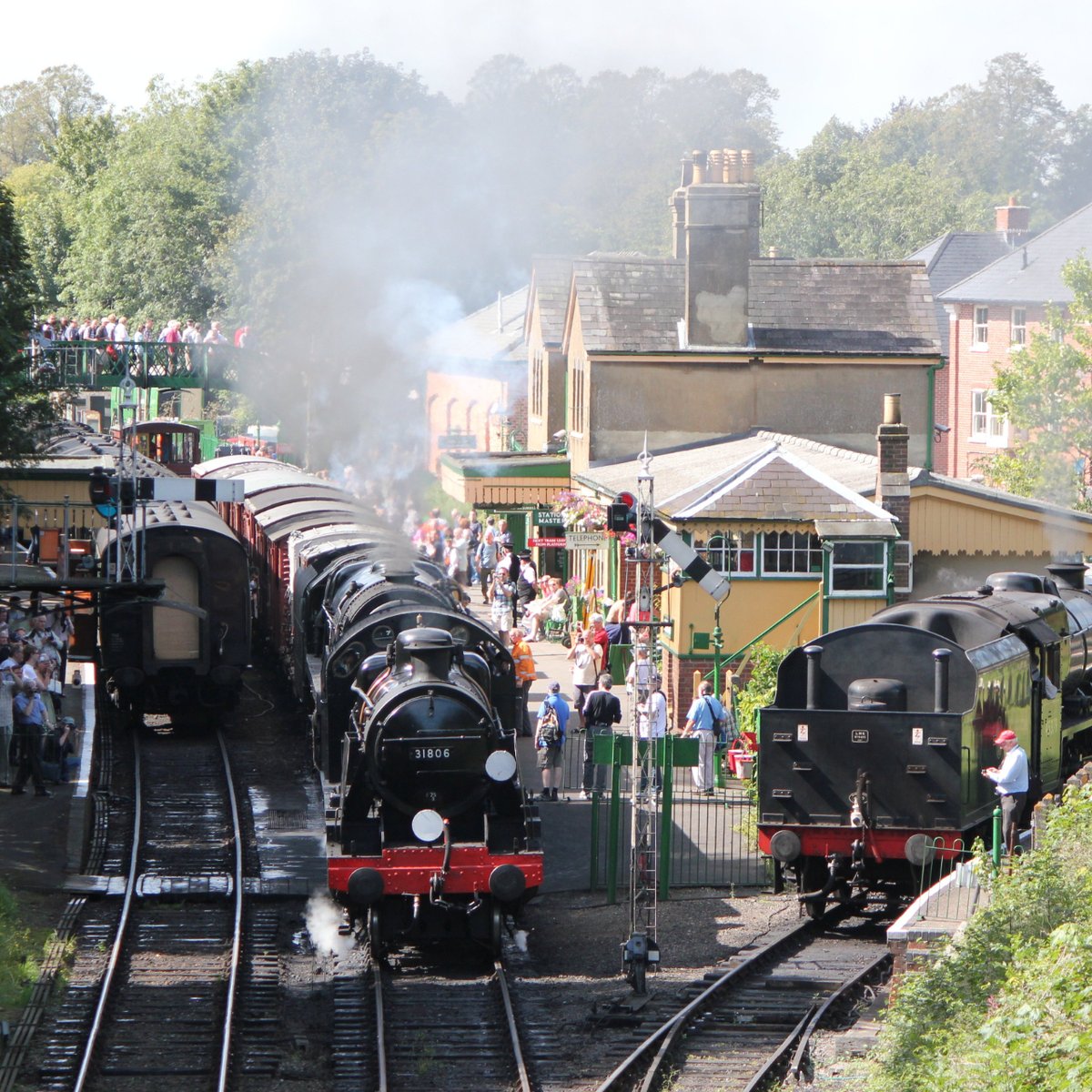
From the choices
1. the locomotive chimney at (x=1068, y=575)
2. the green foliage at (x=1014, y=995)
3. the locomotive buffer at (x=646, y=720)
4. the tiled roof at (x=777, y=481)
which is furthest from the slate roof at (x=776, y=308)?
the green foliage at (x=1014, y=995)

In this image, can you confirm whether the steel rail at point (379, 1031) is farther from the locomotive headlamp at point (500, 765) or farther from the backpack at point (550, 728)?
the backpack at point (550, 728)

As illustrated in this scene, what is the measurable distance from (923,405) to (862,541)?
8.70 m

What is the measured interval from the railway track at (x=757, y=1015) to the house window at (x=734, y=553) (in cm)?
889

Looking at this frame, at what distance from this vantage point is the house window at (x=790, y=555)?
2367cm

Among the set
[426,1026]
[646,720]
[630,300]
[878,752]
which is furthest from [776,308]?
[426,1026]

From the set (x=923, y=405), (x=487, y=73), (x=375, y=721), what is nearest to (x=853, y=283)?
(x=923, y=405)

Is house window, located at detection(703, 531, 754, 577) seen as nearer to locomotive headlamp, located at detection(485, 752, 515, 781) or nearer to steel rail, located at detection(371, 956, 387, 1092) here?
locomotive headlamp, located at detection(485, 752, 515, 781)

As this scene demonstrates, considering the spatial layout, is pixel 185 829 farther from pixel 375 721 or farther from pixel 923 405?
pixel 923 405

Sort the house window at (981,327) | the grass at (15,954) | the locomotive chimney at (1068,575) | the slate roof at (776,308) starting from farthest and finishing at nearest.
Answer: the house window at (981,327), the slate roof at (776,308), the locomotive chimney at (1068,575), the grass at (15,954)

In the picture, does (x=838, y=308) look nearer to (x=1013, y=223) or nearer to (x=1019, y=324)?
(x=1019, y=324)

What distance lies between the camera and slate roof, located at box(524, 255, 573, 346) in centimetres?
3428

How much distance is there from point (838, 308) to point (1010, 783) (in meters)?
17.7

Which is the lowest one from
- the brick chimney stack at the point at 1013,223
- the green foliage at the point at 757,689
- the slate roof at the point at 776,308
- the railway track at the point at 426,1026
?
the railway track at the point at 426,1026

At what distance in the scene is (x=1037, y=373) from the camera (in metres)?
34.2
